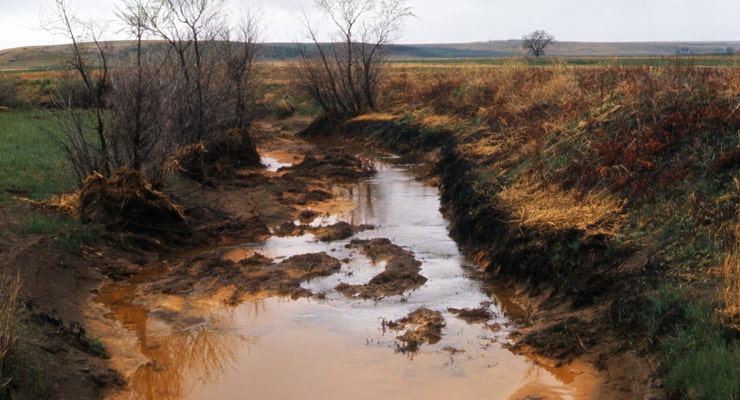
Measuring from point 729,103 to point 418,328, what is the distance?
627cm

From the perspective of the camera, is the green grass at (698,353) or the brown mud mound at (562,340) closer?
the green grass at (698,353)

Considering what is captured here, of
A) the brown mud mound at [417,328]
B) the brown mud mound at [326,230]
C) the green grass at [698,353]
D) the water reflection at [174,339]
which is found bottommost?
the water reflection at [174,339]

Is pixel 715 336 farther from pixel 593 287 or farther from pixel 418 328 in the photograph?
pixel 418 328

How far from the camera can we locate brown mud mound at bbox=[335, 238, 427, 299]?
915 cm

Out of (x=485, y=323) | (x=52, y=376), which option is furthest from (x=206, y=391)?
(x=485, y=323)

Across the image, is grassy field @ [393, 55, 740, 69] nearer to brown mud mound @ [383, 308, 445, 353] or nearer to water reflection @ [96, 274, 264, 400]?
brown mud mound @ [383, 308, 445, 353]

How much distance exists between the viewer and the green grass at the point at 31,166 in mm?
11969

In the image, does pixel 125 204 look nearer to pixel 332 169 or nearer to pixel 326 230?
pixel 326 230

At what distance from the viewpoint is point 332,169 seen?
20.1 m

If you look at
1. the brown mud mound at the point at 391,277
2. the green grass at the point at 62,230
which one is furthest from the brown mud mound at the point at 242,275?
the green grass at the point at 62,230

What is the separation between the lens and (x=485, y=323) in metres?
8.00

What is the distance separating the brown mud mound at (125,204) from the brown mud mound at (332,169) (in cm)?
722

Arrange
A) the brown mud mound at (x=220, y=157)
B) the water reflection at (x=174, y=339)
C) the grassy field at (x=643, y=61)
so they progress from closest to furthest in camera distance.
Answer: the water reflection at (x=174, y=339), the grassy field at (x=643, y=61), the brown mud mound at (x=220, y=157)

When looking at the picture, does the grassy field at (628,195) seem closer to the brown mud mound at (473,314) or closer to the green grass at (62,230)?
the green grass at (62,230)
